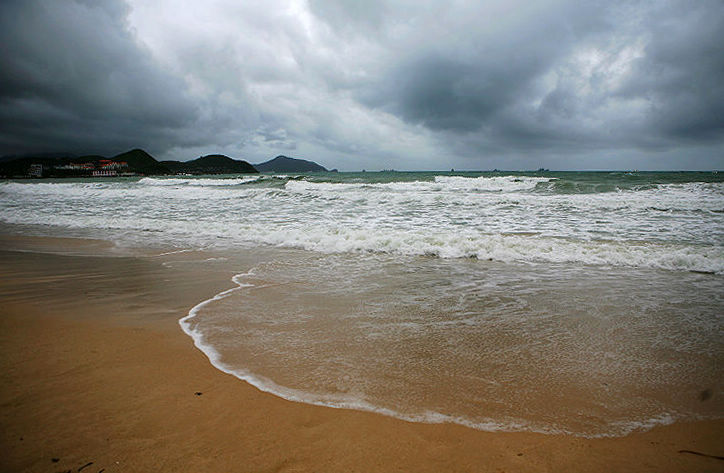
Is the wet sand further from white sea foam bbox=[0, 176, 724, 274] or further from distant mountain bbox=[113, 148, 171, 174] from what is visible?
distant mountain bbox=[113, 148, 171, 174]

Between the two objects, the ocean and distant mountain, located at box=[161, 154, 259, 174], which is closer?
the ocean

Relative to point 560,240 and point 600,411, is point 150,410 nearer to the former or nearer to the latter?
point 600,411

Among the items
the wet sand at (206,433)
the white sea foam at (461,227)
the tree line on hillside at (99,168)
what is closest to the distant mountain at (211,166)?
the tree line on hillside at (99,168)

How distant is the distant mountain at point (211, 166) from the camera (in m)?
89.2

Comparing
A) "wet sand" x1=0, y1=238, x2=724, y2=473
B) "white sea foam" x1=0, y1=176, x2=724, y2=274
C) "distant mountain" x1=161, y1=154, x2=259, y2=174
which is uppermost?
"distant mountain" x1=161, y1=154, x2=259, y2=174

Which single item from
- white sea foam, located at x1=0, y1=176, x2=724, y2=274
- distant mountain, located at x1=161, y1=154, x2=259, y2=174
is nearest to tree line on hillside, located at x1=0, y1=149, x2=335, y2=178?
distant mountain, located at x1=161, y1=154, x2=259, y2=174

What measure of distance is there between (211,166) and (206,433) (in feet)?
340

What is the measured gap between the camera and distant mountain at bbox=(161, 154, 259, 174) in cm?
8925

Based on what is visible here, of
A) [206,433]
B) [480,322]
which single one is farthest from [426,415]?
[480,322]

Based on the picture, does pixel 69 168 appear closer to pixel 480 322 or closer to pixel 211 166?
pixel 211 166

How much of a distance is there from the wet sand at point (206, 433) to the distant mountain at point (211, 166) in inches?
3615

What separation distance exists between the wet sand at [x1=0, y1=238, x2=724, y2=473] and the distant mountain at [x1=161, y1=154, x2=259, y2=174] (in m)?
91.8

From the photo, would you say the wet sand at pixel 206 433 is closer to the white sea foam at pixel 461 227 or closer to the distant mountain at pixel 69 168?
the white sea foam at pixel 461 227

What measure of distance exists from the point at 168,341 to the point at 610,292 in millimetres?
5202
